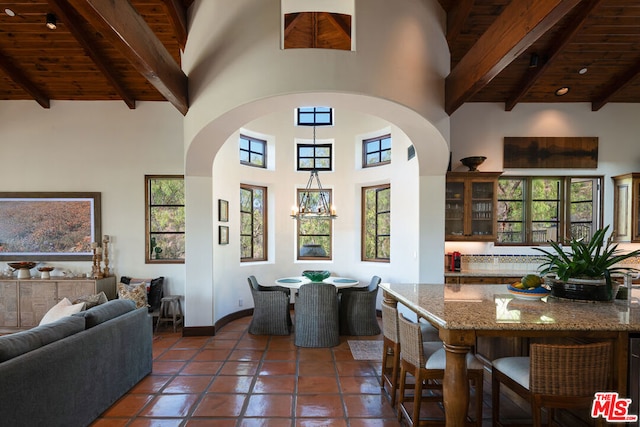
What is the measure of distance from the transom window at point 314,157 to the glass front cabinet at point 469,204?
7.93 ft

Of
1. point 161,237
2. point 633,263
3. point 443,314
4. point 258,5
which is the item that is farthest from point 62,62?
point 633,263

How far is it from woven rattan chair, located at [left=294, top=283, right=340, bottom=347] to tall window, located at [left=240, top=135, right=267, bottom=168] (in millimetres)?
2767

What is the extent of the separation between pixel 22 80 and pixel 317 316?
553 cm

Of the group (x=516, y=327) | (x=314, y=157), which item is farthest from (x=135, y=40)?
(x=314, y=157)

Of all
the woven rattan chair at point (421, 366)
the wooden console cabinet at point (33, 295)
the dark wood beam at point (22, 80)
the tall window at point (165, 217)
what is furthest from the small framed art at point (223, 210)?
the woven rattan chair at point (421, 366)

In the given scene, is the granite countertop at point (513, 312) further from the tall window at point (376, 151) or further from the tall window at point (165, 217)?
the tall window at point (165, 217)

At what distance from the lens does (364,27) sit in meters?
3.61

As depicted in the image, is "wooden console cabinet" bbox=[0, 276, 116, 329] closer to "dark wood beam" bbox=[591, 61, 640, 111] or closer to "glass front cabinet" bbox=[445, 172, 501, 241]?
"glass front cabinet" bbox=[445, 172, 501, 241]

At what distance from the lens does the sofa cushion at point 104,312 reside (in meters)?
2.79

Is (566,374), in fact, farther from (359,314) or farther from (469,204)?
(469,204)

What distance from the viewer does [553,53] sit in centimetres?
443

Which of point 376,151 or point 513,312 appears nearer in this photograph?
point 513,312

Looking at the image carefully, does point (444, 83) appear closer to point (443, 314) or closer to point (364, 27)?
point (364, 27)

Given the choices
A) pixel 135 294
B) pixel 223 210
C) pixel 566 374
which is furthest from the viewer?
pixel 223 210
